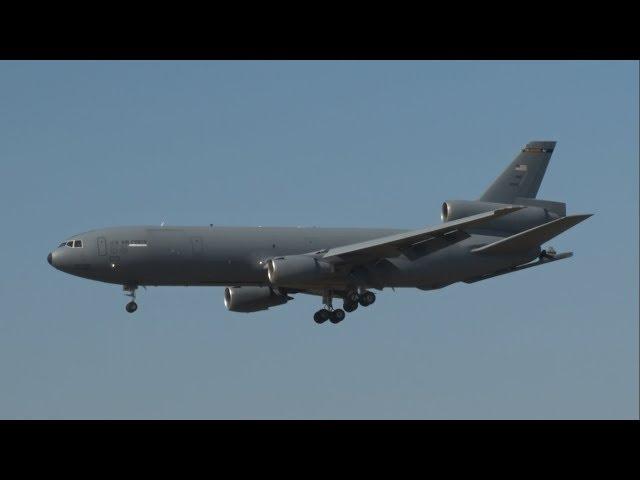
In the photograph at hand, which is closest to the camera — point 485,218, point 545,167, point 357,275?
point 485,218

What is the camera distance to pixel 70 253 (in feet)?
263

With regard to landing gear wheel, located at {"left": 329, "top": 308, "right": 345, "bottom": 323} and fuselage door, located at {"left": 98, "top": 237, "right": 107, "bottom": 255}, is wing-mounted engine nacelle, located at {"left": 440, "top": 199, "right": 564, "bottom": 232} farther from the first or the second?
fuselage door, located at {"left": 98, "top": 237, "right": 107, "bottom": 255}

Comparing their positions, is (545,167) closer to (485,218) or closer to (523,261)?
(523,261)

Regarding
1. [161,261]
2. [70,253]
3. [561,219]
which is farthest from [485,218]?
[70,253]

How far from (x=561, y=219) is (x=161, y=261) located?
21.5 meters

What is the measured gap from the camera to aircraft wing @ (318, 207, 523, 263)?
261ft

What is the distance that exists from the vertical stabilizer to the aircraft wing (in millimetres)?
7076

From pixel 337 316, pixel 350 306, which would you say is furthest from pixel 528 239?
pixel 337 316

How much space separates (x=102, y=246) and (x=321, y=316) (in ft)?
43.2

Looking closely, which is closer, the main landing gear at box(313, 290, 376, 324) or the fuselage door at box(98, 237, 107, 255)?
the fuselage door at box(98, 237, 107, 255)

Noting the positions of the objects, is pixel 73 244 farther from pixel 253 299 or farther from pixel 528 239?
pixel 528 239

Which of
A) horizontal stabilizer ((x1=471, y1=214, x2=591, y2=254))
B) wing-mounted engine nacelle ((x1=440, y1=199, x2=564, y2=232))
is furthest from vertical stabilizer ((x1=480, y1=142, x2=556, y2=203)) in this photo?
horizontal stabilizer ((x1=471, y1=214, x2=591, y2=254))

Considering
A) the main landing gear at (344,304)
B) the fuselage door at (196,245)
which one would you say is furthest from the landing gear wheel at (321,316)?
the fuselage door at (196,245)

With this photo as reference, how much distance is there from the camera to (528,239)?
3314 inches
